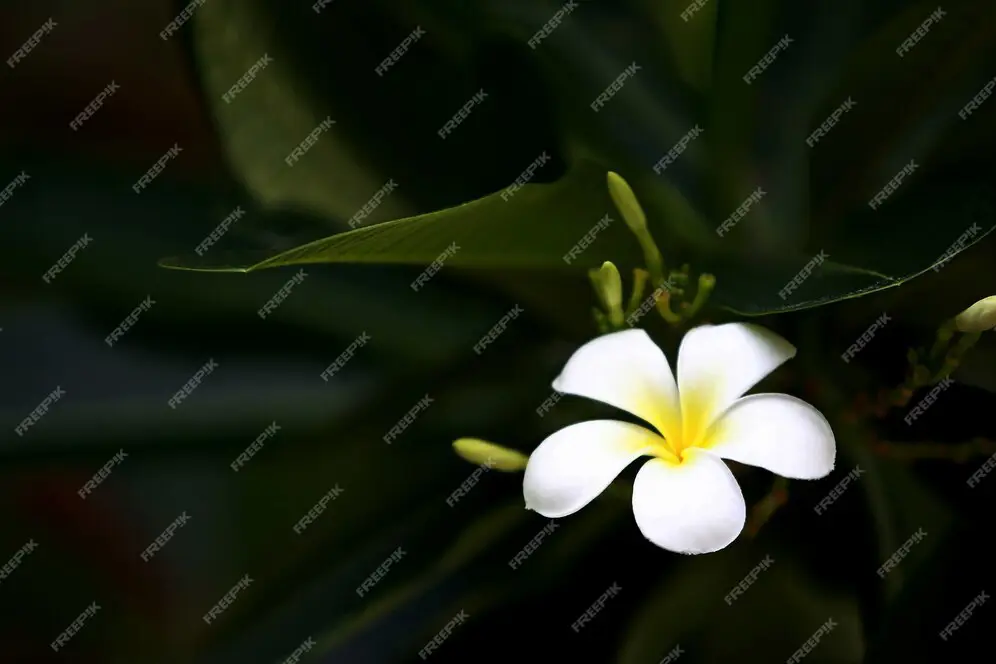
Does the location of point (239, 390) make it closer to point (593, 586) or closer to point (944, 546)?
point (593, 586)
